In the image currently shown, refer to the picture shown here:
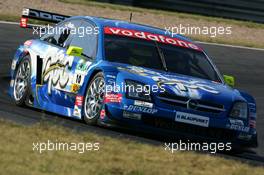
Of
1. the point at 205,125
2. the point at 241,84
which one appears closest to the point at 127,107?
the point at 205,125

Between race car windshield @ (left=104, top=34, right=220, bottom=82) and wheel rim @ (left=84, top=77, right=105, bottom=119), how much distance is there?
0.51m

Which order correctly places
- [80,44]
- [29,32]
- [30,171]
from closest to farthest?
[30,171] < [80,44] < [29,32]

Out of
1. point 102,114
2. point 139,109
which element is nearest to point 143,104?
point 139,109

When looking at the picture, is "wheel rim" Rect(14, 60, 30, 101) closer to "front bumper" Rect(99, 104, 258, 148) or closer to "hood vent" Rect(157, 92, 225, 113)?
"front bumper" Rect(99, 104, 258, 148)

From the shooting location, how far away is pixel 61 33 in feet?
36.4

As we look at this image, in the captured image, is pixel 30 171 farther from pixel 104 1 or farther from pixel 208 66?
pixel 104 1

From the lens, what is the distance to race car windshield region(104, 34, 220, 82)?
9914 millimetres

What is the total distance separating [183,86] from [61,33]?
256 centimetres

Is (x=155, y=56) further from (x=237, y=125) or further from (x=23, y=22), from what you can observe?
(x=23, y=22)

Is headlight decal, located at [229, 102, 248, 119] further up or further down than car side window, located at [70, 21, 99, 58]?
further down

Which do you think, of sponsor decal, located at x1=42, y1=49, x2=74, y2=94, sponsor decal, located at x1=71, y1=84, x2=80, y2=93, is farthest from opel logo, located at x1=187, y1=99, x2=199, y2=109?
sponsor decal, located at x1=42, y1=49, x2=74, y2=94

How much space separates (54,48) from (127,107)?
2260 mm

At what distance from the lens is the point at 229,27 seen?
24.7 metres

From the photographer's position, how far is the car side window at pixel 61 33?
35.8 ft
